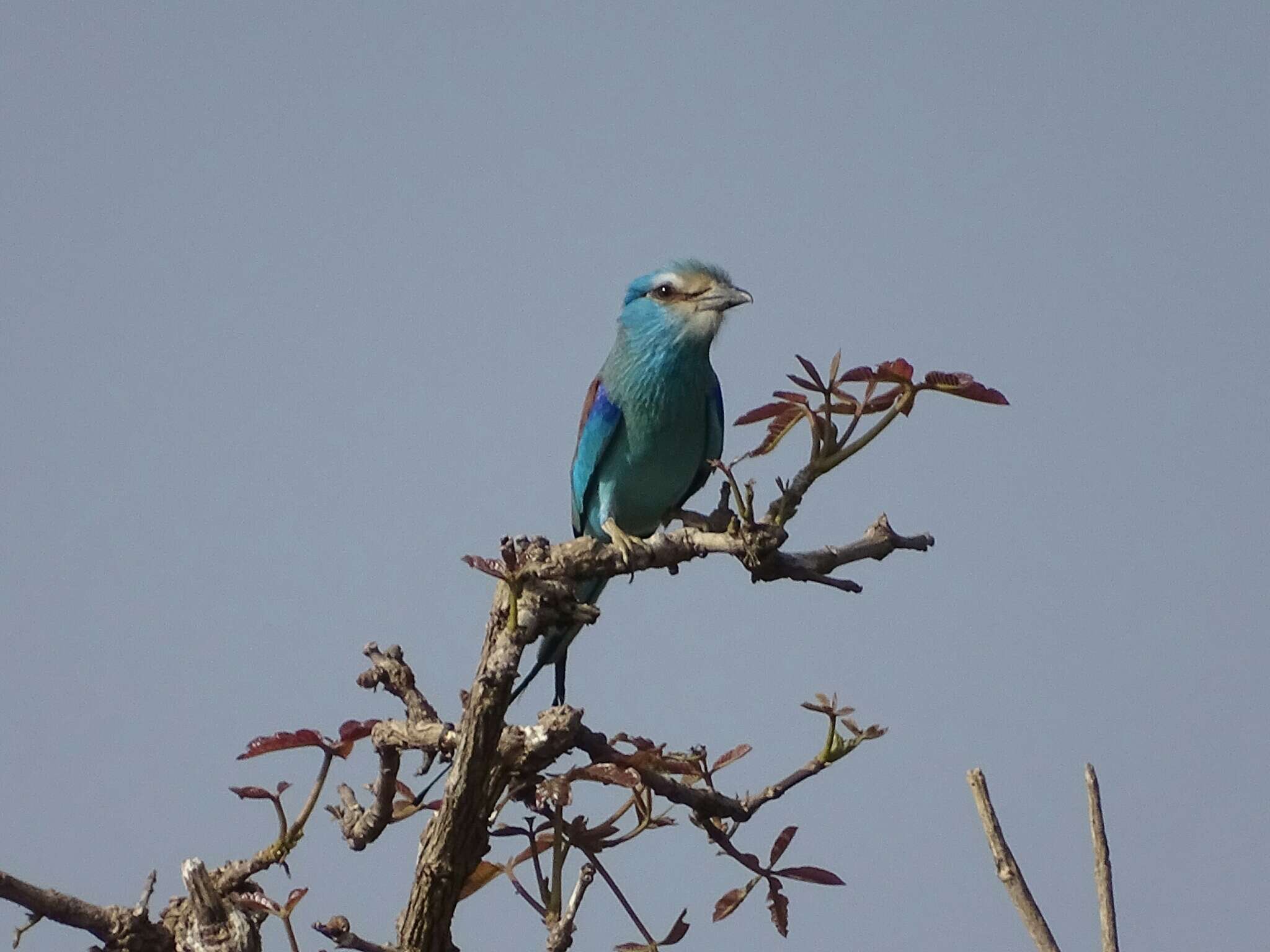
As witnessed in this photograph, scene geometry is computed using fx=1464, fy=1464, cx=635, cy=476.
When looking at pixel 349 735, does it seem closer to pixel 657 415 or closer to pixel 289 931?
pixel 289 931

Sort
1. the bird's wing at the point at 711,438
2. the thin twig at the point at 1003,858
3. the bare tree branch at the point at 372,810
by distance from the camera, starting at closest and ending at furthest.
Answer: the thin twig at the point at 1003,858, the bare tree branch at the point at 372,810, the bird's wing at the point at 711,438

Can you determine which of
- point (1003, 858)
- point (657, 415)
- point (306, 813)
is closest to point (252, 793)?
point (306, 813)

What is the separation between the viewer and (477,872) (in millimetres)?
3484

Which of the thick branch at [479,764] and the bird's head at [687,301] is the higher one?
the bird's head at [687,301]

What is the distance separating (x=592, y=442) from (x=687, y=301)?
742 mm

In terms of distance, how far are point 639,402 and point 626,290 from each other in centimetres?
69

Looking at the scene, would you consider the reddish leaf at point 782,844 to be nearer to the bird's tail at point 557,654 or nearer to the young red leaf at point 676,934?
the young red leaf at point 676,934

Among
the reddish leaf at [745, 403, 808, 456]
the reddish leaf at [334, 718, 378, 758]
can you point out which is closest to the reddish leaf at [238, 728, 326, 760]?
the reddish leaf at [334, 718, 378, 758]

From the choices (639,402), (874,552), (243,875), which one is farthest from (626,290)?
(243,875)

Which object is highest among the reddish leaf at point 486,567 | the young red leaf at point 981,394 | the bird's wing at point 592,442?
the bird's wing at point 592,442

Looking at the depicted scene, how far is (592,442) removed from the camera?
20.8 feet

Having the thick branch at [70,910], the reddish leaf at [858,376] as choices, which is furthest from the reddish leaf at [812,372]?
the thick branch at [70,910]

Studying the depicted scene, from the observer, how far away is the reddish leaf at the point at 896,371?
335 centimetres

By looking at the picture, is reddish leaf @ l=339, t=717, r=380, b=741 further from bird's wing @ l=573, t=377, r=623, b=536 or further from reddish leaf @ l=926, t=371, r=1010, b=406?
bird's wing @ l=573, t=377, r=623, b=536
